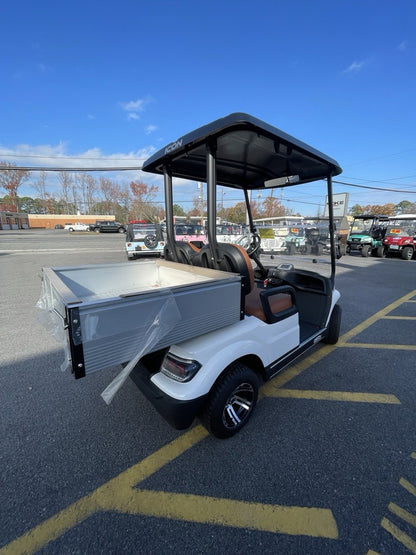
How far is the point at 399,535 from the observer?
4.25 feet

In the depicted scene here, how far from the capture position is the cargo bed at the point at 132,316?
116cm

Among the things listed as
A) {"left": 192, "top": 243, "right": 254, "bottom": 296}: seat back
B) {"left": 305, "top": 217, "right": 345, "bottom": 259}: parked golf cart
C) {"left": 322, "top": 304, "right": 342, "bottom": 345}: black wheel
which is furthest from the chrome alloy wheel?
{"left": 305, "top": 217, "right": 345, "bottom": 259}: parked golf cart

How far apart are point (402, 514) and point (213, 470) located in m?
1.11

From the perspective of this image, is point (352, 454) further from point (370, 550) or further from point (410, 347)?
point (410, 347)

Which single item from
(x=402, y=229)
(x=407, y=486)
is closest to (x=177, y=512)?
(x=407, y=486)

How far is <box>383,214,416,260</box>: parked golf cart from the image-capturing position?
41.0ft

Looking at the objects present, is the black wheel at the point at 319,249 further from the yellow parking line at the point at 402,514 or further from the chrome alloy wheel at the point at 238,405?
the yellow parking line at the point at 402,514

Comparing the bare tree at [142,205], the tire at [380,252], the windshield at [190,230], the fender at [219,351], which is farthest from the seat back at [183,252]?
the bare tree at [142,205]

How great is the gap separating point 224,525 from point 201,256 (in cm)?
184

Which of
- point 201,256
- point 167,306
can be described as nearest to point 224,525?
point 167,306

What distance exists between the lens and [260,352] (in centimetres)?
197

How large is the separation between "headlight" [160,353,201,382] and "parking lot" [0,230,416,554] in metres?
0.65

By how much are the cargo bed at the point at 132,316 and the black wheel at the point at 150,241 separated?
8804mm

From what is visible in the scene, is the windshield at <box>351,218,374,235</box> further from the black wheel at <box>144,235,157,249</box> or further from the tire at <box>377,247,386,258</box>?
the black wheel at <box>144,235,157,249</box>
